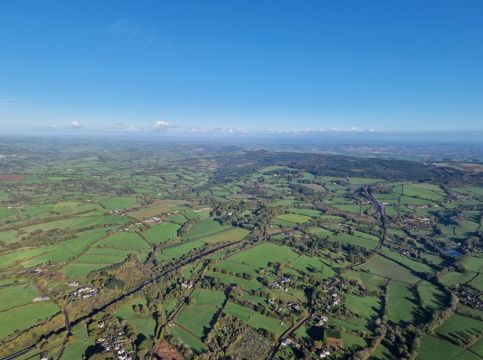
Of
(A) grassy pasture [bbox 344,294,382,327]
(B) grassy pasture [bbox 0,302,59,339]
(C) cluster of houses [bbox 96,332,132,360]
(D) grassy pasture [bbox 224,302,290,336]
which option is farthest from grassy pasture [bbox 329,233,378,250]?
(B) grassy pasture [bbox 0,302,59,339]

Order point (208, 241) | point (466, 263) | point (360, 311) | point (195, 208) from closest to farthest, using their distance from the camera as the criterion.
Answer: point (360, 311), point (466, 263), point (208, 241), point (195, 208)

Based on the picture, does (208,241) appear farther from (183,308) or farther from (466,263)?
(466,263)

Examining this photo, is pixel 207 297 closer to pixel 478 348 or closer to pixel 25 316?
pixel 25 316

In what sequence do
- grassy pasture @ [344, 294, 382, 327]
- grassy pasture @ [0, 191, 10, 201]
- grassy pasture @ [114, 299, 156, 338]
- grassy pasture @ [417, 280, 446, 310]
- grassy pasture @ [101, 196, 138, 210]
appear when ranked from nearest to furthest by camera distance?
1. grassy pasture @ [114, 299, 156, 338]
2. grassy pasture @ [344, 294, 382, 327]
3. grassy pasture @ [417, 280, 446, 310]
4. grassy pasture @ [101, 196, 138, 210]
5. grassy pasture @ [0, 191, 10, 201]

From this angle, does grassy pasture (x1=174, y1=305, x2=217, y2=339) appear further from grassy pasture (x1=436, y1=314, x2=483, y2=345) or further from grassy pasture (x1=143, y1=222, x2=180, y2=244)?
grassy pasture (x1=143, y1=222, x2=180, y2=244)

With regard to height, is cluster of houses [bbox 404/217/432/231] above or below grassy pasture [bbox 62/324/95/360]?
below

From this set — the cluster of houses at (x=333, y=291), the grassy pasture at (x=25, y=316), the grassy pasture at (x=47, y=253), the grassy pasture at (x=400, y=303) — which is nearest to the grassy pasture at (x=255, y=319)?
the cluster of houses at (x=333, y=291)

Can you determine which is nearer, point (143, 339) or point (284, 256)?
point (143, 339)

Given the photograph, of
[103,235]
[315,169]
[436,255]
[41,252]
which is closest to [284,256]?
[436,255]

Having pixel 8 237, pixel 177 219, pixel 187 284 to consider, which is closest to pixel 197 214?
pixel 177 219
